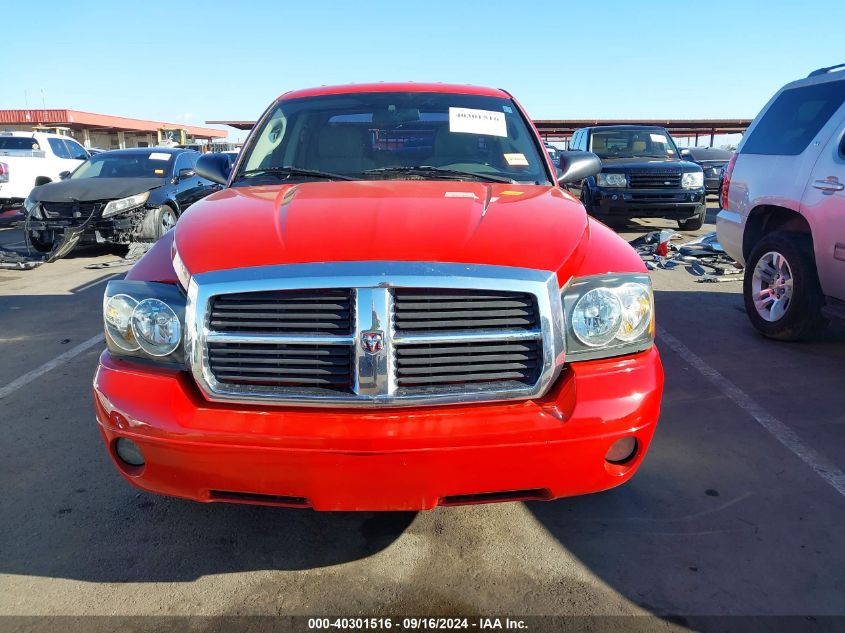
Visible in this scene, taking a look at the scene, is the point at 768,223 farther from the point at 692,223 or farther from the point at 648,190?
the point at 692,223

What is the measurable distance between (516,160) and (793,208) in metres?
2.53

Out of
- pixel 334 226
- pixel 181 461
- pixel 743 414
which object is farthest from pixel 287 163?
pixel 743 414

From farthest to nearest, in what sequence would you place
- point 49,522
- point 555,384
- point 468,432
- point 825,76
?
point 825,76 < point 49,522 < point 555,384 < point 468,432

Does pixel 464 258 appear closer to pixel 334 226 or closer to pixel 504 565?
pixel 334 226

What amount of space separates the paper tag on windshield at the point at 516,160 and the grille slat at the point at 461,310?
155 cm

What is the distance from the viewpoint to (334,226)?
2.26 metres

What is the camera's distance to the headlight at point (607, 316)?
211cm

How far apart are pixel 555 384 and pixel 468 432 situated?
346mm

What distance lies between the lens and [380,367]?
1987 mm

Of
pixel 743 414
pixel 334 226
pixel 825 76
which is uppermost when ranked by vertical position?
pixel 825 76

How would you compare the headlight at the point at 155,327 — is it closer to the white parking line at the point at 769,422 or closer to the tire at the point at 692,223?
the white parking line at the point at 769,422

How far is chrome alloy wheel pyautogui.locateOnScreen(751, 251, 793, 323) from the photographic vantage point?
4.89 metres

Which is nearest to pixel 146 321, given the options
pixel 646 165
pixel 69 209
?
pixel 69 209

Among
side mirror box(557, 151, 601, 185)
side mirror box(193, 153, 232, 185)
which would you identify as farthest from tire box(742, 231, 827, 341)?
side mirror box(193, 153, 232, 185)
